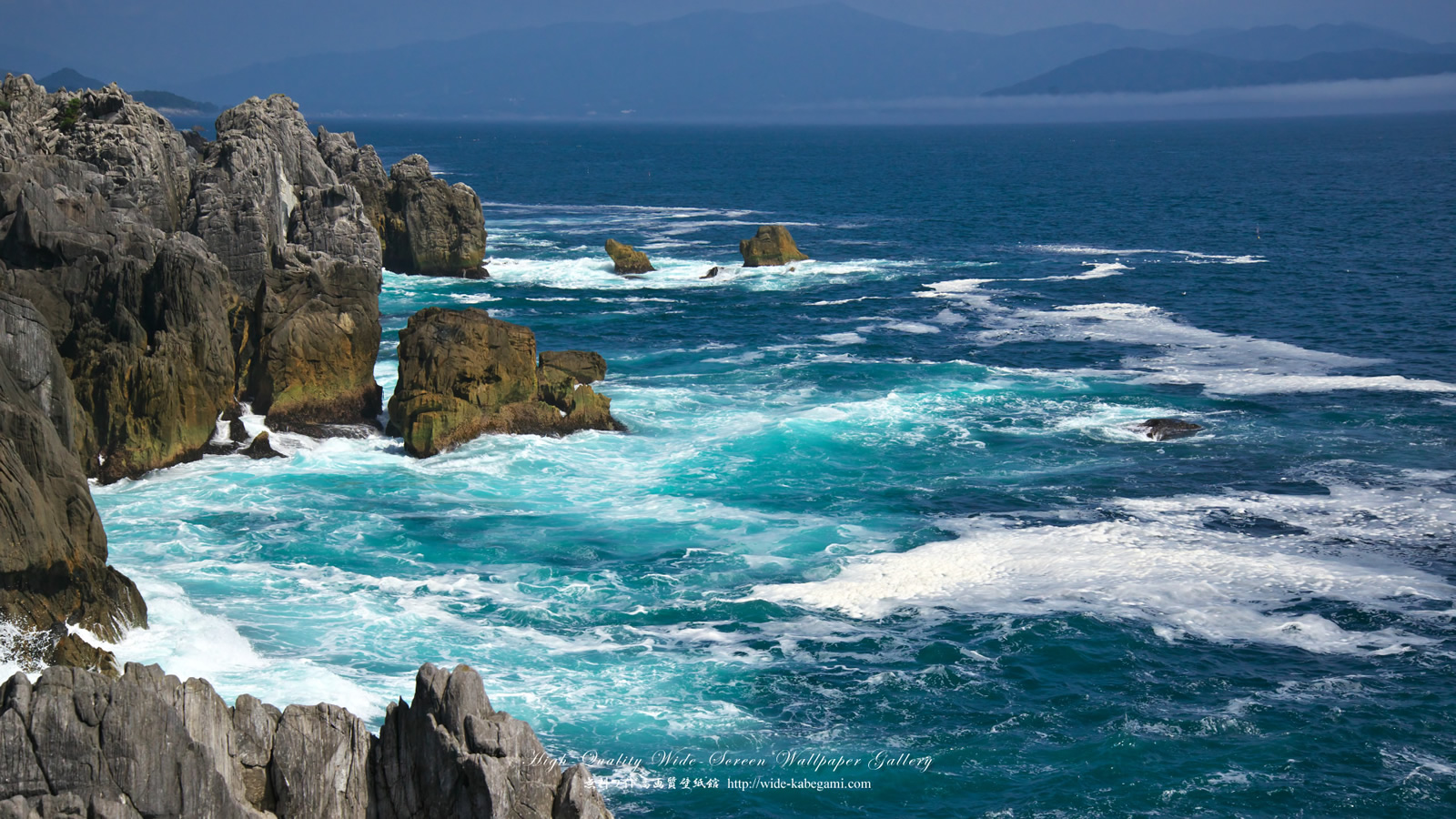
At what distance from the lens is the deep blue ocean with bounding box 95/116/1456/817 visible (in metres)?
22.9

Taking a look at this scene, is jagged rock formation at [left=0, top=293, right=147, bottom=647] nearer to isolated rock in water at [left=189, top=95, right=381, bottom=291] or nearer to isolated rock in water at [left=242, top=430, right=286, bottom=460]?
isolated rock in water at [left=242, top=430, right=286, bottom=460]

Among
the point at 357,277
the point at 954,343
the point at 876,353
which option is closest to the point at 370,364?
the point at 357,277

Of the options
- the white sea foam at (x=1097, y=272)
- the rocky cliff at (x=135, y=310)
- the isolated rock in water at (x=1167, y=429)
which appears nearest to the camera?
the rocky cliff at (x=135, y=310)

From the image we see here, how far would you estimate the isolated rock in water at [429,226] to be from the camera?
2953 inches

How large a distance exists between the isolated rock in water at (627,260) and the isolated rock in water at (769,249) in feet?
→ 21.4

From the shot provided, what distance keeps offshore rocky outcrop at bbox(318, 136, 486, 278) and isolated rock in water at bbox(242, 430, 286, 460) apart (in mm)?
38209

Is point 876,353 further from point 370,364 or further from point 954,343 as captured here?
point 370,364

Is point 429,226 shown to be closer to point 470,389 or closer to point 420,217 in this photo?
point 420,217

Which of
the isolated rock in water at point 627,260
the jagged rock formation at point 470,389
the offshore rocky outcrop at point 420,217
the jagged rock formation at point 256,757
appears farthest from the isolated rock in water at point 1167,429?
the offshore rocky outcrop at point 420,217

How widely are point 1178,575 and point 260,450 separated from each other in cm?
2672

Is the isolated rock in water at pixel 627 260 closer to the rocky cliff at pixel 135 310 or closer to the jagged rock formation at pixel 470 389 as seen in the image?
the rocky cliff at pixel 135 310

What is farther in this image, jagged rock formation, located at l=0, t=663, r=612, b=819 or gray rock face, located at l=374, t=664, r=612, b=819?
gray rock face, located at l=374, t=664, r=612, b=819

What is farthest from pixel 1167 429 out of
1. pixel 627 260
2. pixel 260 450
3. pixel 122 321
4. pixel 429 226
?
pixel 429 226

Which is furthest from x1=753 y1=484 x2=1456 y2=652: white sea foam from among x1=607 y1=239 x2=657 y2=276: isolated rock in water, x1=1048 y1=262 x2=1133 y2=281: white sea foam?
x1=607 y1=239 x2=657 y2=276: isolated rock in water
